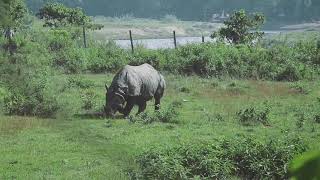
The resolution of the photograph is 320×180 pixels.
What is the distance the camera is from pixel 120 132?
14.9 metres

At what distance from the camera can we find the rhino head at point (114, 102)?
1755cm

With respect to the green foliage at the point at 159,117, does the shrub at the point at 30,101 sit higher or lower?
higher

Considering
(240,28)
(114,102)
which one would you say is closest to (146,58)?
(240,28)

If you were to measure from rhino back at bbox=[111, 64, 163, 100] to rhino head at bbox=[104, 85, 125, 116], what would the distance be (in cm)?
16

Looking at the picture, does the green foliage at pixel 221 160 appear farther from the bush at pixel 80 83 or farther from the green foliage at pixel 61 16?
the green foliage at pixel 61 16

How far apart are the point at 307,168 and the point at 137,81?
677 inches

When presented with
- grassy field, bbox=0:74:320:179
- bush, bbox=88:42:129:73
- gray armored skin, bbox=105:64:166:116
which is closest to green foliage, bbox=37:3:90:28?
bush, bbox=88:42:129:73

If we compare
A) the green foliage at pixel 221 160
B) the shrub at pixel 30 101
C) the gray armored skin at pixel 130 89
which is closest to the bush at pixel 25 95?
the shrub at pixel 30 101

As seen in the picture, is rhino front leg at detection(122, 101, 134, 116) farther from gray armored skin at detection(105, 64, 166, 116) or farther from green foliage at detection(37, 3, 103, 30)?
green foliage at detection(37, 3, 103, 30)

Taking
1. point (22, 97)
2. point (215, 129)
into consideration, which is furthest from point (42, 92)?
point (215, 129)

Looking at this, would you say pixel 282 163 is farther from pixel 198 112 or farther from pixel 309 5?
pixel 309 5

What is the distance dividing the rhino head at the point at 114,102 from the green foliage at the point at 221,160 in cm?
763

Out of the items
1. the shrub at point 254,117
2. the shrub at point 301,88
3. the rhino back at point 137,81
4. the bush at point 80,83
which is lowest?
the shrub at point 301,88

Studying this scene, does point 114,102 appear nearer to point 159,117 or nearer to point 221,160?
point 159,117
